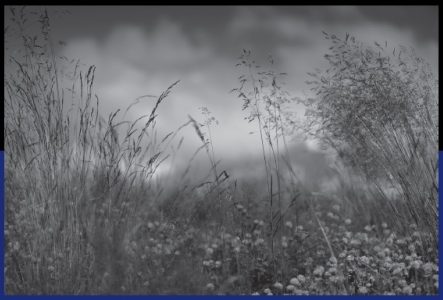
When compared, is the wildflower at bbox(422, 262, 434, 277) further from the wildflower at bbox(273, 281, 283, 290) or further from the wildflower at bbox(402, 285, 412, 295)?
the wildflower at bbox(273, 281, 283, 290)

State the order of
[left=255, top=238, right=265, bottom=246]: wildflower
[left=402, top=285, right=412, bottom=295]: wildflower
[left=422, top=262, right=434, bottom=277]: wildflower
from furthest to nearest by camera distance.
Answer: [left=255, top=238, right=265, bottom=246]: wildflower
[left=422, top=262, right=434, bottom=277]: wildflower
[left=402, top=285, right=412, bottom=295]: wildflower

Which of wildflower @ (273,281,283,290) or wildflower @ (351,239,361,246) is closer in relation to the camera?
wildflower @ (273,281,283,290)

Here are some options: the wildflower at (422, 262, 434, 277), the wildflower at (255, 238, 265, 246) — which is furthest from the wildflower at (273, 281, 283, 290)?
the wildflower at (422, 262, 434, 277)

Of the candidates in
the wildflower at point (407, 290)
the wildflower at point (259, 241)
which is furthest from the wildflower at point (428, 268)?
the wildflower at point (259, 241)

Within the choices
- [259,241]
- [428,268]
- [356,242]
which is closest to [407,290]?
[428,268]

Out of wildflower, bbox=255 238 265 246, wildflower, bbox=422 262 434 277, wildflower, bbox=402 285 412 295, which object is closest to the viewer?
wildflower, bbox=402 285 412 295

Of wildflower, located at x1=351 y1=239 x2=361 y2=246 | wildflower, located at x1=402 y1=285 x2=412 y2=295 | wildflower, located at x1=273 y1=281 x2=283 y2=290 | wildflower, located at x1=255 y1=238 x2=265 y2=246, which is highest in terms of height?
wildflower, located at x1=255 y1=238 x2=265 y2=246

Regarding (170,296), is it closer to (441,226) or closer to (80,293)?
(80,293)

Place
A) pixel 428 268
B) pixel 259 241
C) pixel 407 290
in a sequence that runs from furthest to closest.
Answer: pixel 259 241 → pixel 428 268 → pixel 407 290

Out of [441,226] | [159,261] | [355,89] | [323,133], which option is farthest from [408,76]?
[159,261]

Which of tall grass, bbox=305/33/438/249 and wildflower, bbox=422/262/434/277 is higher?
tall grass, bbox=305/33/438/249

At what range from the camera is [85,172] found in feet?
9.91

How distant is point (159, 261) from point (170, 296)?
0.32 m

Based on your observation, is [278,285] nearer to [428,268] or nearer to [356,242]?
[428,268]
